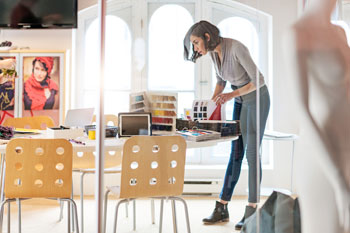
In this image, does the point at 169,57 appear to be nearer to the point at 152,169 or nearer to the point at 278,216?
the point at 152,169

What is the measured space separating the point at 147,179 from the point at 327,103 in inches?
43.9

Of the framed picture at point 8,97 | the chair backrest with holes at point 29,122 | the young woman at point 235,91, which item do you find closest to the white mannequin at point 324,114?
the young woman at point 235,91

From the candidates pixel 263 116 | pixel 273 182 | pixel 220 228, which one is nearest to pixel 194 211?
pixel 220 228

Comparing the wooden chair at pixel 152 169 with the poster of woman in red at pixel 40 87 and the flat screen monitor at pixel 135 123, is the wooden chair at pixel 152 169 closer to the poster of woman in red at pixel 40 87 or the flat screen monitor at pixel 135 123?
the flat screen monitor at pixel 135 123

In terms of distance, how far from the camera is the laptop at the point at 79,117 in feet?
8.41

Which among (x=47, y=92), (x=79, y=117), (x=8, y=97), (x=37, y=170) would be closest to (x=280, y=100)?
(x=37, y=170)

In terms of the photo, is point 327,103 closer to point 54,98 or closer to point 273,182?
point 273,182

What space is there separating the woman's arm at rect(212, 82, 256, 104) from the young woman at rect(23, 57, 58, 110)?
262 centimetres

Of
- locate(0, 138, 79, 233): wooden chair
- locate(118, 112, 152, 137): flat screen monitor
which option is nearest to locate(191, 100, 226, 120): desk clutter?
locate(118, 112, 152, 137): flat screen monitor

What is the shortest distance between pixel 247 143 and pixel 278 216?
0.34 m

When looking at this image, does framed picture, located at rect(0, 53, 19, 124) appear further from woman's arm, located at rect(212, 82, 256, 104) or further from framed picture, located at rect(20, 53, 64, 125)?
woman's arm, located at rect(212, 82, 256, 104)

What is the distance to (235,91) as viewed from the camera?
1739 millimetres

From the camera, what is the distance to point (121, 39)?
71.8 inches

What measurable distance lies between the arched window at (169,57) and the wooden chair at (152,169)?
0.19 metres
